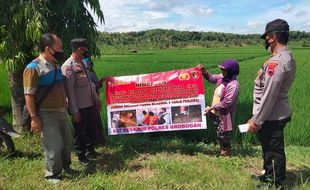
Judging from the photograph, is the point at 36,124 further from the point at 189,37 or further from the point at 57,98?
the point at 189,37

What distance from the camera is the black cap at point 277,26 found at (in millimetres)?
3912

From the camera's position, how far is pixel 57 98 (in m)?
4.66

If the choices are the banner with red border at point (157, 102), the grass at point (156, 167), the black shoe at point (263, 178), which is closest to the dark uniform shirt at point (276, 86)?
the black shoe at point (263, 178)

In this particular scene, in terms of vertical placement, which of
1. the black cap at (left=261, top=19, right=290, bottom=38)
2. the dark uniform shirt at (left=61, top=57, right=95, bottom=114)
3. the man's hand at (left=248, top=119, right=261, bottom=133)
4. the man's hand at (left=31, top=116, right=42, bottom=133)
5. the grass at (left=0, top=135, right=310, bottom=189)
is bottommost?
the grass at (left=0, top=135, right=310, bottom=189)

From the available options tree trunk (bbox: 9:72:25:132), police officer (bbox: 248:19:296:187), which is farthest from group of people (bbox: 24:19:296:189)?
tree trunk (bbox: 9:72:25:132)

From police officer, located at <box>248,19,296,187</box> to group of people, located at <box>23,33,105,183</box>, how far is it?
6.98ft

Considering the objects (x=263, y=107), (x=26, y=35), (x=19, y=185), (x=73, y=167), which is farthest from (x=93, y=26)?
(x=263, y=107)

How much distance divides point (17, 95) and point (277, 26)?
4.24 m

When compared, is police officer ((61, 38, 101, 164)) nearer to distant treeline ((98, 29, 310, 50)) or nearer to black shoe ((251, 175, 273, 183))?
black shoe ((251, 175, 273, 183))

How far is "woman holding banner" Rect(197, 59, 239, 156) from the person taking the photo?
5.20 metres

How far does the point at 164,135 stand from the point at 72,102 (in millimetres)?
2072

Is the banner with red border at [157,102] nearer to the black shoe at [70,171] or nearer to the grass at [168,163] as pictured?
the grass at [168,163]

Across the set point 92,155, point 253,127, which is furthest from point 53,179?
point 253,127

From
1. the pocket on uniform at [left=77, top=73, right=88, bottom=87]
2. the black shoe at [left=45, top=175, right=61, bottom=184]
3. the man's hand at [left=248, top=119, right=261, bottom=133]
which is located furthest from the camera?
the pocket on uniform at [left=77, top=73, right=88, bottom=87]
